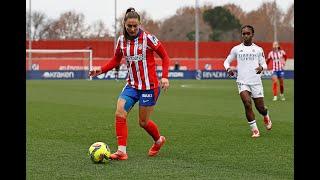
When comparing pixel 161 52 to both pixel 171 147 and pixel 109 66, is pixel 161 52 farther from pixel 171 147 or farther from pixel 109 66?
pixel 171 147

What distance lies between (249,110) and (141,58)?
361 centimetres

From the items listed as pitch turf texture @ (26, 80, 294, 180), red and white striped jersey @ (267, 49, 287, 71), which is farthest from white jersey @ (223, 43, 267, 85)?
red and white striped jersey @ (267, 49, 287, 71)

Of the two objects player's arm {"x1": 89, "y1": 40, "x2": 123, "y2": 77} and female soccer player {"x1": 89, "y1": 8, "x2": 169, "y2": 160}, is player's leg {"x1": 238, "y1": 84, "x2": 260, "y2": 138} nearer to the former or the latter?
female soccer player {"x1": 89, "y1": 8, "x2": 169, "y2": 160}

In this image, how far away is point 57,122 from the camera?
15.9 meters

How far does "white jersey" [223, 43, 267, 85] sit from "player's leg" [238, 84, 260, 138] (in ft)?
0.55

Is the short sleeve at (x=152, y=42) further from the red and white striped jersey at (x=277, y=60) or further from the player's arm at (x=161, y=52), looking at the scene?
the red and white striped jersey at (x=277, y=60)

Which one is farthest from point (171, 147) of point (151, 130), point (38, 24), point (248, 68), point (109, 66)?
point (38, 24)

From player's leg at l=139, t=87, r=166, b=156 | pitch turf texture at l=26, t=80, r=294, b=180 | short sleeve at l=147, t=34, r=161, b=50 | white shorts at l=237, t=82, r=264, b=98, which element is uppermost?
short sleeve at l=147, t=34, r=161, b=50

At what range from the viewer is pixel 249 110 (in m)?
12.9

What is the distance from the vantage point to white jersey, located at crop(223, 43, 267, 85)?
13172mm

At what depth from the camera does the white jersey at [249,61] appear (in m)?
13.2
